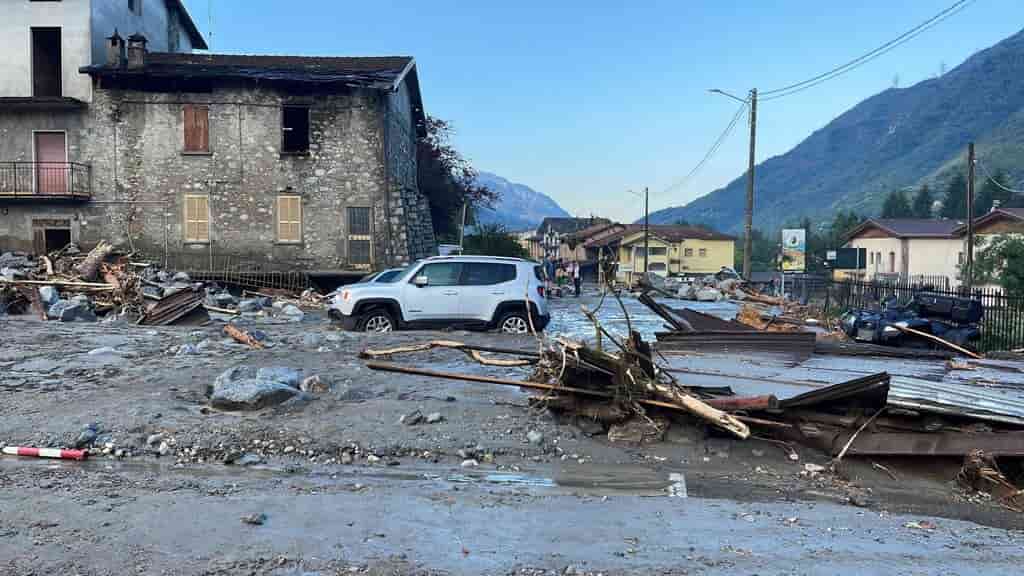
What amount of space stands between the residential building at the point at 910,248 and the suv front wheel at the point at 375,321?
41734mm

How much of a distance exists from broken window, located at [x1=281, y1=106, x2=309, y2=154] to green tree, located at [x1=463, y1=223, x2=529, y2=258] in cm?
1590

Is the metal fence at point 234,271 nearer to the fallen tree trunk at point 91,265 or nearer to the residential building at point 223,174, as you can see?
the residential building at point 223,174

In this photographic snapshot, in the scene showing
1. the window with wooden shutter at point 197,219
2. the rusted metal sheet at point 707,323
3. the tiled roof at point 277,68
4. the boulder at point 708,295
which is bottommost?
the boulder at point 708,295

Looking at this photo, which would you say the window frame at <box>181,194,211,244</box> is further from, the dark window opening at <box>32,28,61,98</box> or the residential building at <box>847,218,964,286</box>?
the residential building at <box>847,218,964,286</box>

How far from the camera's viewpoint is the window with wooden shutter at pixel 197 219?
28.8 m

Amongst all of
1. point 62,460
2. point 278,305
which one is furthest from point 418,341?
point 278,305

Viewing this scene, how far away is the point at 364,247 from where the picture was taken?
94.7 feet

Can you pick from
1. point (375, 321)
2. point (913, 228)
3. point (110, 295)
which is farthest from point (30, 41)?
point (913, 228)

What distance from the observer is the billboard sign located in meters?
47.5

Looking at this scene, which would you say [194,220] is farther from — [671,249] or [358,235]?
[671,249]

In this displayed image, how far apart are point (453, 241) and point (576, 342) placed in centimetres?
4173

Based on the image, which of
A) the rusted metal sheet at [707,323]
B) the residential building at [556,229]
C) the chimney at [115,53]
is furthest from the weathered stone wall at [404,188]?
the residential building at [556,229]

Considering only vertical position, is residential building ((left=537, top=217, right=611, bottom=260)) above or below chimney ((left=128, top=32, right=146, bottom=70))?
below

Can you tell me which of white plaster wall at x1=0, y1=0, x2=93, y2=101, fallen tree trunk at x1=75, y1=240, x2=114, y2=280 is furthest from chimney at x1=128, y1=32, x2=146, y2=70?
fallen tree trunk at x1=75, y1=240, x2=114, y2=280
